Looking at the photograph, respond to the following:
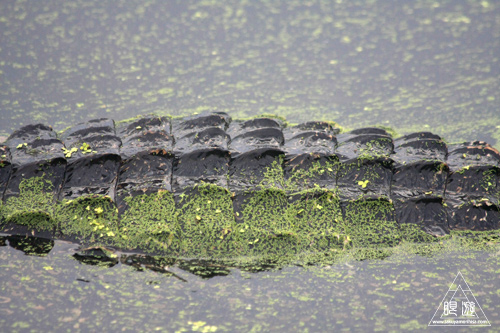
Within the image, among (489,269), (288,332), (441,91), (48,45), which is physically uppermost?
(48,45)

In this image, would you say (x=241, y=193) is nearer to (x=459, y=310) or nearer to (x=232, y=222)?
(x=232, y=222)

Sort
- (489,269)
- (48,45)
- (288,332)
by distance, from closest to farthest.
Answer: (288,332)
(489,269)
(48,45)

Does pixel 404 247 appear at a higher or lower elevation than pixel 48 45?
lower

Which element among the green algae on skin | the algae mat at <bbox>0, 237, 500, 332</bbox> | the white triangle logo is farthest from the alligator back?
the white triangle logo

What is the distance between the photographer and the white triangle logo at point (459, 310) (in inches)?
96.7

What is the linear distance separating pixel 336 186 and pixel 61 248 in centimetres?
142

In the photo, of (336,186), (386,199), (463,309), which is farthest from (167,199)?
(463,309)

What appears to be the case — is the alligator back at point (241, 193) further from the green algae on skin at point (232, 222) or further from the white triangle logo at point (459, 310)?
the white triangle logo at point (459, 310)

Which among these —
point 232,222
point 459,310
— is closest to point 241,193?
point 232,222

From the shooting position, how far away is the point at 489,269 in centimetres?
276

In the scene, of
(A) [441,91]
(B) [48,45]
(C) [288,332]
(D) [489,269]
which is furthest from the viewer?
(B) [48,45]

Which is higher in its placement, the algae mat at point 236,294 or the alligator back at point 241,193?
the alligator back at point 241,193

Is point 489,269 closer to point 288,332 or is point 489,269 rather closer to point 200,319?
point 288,332

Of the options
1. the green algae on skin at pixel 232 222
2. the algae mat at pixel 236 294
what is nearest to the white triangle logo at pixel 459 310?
the algae mat at pixel 236 294
